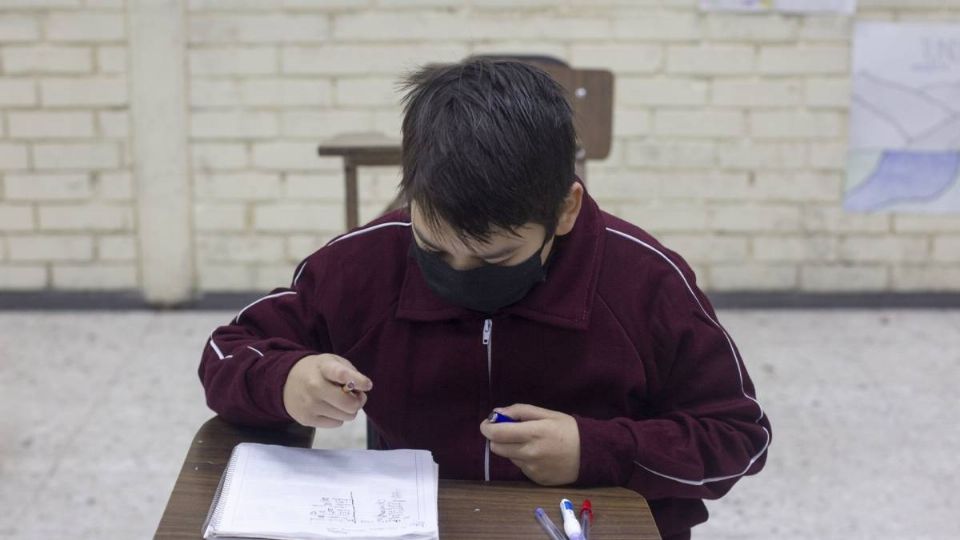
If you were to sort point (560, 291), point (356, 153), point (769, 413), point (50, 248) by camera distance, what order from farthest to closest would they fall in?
point (50, 248)
point (769, 413)
point (356, 153)
point (560, 291)

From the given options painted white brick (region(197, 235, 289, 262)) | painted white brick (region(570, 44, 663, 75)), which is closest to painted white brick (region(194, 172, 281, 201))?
painted white brick (region(197, 235, 289, 262))

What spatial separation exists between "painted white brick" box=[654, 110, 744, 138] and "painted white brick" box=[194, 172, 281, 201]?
1550mm

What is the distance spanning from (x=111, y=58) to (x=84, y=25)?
157mm

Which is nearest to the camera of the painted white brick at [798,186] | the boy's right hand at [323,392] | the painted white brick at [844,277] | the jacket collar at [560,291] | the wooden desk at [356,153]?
the boy's right hand at [323,392]

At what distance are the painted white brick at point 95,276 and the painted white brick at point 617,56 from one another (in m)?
1.99

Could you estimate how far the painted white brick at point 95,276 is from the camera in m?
4.43

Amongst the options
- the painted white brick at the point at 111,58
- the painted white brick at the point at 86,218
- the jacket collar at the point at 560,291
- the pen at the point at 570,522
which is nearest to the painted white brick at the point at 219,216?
the painted white brick at the point at 86,218

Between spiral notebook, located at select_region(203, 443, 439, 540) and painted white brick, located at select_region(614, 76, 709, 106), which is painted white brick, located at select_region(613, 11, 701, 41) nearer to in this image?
painted white brick, located at select_region(614, 76, 709, 106)

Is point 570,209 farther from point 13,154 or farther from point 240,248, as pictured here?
point 13,154

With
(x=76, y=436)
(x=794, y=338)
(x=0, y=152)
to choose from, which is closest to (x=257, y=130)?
(x=0, y=152)

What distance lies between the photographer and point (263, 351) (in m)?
1.36

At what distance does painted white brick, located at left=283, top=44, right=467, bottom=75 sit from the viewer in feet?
13.9

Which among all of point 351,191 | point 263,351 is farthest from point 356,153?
point 263,351

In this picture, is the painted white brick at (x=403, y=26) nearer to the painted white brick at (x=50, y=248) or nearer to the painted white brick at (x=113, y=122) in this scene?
the painted white brick at (x=113, y=122)
